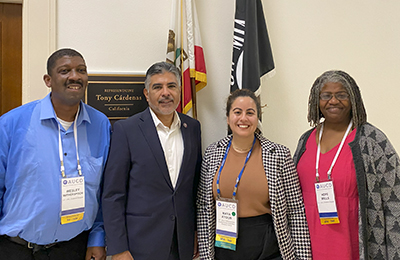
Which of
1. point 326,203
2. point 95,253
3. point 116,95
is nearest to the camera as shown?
point 326,203

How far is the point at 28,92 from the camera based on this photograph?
2238mm

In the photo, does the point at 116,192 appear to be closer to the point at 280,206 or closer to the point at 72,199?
the point at 72,199

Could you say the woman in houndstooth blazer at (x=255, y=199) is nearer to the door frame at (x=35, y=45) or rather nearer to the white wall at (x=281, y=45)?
the white wall at (x=281, y=45)

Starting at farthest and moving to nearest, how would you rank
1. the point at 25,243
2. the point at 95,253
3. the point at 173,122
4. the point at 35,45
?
the point at 35,45 < the point at 173,122 < the point at 95,253 < the point at 25,243

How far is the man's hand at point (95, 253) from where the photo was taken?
1.75 meters

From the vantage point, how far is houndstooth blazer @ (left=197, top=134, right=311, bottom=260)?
1.69 metres

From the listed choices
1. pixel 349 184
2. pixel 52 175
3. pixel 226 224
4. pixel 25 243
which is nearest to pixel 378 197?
pixel 349 184

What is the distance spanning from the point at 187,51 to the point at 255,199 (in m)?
1.35

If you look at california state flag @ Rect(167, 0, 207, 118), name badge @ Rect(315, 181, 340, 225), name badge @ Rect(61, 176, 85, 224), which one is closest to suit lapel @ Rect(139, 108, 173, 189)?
name badge @ Rect(61, 176, 85, 224)

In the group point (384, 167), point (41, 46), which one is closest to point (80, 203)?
point (41, 46)

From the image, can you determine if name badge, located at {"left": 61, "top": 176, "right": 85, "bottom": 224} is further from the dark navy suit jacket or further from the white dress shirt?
the white dress shirt

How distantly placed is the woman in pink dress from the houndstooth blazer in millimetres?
68

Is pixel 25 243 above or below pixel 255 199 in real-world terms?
below

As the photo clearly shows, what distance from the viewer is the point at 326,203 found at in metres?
1.64
